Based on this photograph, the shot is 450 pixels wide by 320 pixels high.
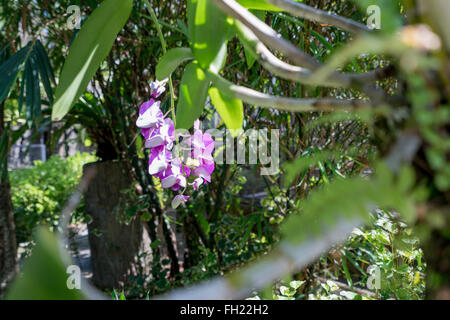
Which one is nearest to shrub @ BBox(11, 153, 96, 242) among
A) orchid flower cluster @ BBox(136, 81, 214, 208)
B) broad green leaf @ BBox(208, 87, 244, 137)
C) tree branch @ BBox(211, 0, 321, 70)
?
orchid flower cluster @ BBox(136, 81, 214, 208)

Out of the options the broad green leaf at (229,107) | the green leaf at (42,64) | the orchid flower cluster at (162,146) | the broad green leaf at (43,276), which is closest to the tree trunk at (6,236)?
the green leaf at (42,64)

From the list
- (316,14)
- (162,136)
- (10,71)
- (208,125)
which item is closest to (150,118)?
(162,136)

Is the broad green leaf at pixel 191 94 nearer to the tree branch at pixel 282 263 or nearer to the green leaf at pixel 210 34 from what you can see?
the green leaf at pixel 210 34

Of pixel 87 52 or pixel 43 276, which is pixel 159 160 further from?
pixel 43 276

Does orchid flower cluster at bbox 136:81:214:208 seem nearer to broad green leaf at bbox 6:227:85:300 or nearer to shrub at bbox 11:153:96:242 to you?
broad green leaf at bbox 6:227:85:300

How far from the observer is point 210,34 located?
0.29 m

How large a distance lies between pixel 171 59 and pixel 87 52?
0.31 ft

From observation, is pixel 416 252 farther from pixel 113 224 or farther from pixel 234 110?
pixel 113 224

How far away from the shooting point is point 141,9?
4.32 feet

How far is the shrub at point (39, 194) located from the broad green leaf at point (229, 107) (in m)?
2.28

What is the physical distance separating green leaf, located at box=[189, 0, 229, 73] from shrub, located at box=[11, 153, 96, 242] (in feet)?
7.64

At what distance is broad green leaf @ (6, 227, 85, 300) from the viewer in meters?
0.15
